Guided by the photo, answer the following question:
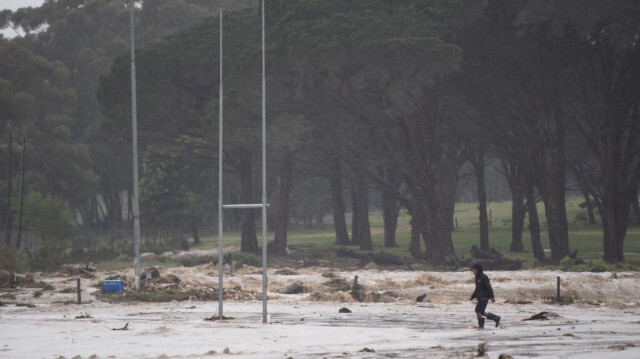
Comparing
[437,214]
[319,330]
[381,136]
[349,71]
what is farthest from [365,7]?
[319,330]

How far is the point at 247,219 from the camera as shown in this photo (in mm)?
70188

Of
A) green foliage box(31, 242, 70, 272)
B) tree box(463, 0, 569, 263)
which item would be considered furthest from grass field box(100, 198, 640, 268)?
Answer: green foliage box(31, 242, 70, 272)

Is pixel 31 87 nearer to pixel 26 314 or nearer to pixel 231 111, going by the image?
pixel 231 111

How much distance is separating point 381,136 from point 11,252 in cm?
2152

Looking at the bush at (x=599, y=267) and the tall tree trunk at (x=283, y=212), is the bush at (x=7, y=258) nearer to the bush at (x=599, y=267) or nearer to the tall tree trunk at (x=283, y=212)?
the tall tree trunk at (x=283, y=212)

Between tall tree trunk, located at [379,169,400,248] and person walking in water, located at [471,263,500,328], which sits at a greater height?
tall tree trunk, located at [379,169,400,248]

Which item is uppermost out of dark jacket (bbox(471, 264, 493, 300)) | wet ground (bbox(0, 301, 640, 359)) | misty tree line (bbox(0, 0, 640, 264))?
misty tree line (bbox(0, 0, 640, 264))

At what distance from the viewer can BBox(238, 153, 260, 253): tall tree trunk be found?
7012 cm

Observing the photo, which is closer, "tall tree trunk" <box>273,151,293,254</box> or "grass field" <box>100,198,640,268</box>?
"grass field" <box>100,198,640,268</box>

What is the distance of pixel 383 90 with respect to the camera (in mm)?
54375

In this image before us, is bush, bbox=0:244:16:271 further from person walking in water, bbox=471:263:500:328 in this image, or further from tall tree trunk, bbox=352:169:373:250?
person walking in water, bbox=471:263:500:328

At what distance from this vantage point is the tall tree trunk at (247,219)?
70.1 metres

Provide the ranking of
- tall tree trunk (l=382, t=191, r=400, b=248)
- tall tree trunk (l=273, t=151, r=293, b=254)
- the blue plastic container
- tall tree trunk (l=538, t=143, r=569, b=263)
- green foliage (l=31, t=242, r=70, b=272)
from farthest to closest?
tall tree trunk (l=382, t=191, r=400, b=248), tall tree trunk (l=273, t=151, r=293, b=254), green foliage (l=31, t=242, r=70, b=272), tall tree trunk (l=538, t=143, r=569, b=263), the blue plastic container

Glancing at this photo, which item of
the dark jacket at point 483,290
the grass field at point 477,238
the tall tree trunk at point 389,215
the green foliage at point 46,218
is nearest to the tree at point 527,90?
the grass field at point 477,238
